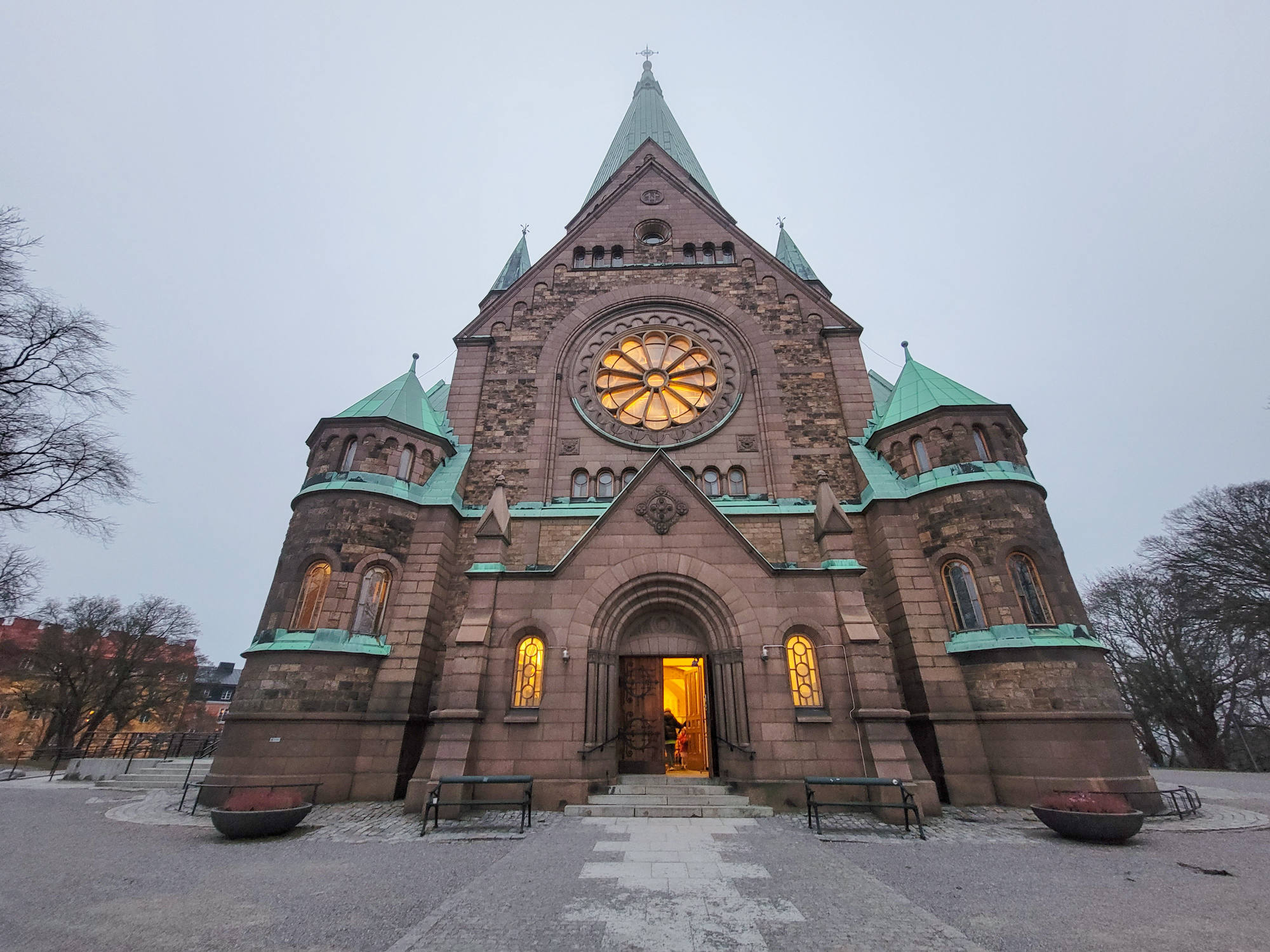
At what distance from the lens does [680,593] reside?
42.9 ft

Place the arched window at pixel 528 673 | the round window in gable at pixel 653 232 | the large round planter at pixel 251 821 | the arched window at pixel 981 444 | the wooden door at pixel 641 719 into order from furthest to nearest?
1. the round window in gable at pixel 653 232
2. the arched window at pixel 981 444
3. the wooden door at pixel 641 719
4. the arched window at pixel 528 673
5. the large round planter at pixel 251 821

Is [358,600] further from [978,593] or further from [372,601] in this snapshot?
[978,593]

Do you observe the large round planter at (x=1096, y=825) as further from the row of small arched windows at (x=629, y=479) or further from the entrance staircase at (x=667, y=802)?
the row of small arched windows at (x=629, y=479)

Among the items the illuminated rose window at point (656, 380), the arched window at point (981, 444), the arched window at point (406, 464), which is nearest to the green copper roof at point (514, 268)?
the illuminated rose window at point (656, 380)

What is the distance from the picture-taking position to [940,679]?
12906 millimetres

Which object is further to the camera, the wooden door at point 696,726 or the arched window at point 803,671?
the wooden door at point 696,726

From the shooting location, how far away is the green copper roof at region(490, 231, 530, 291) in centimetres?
2361

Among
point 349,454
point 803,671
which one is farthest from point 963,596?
point 349,454

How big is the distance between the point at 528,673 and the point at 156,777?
13599mm

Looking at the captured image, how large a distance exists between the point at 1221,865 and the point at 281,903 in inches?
464

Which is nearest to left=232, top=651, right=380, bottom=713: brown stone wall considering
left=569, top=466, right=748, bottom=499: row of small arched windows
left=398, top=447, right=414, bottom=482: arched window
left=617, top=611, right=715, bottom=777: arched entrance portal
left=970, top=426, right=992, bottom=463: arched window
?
left=398, top=447, right=414, bottom=482: arched window

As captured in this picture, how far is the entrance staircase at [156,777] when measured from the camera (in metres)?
15.9

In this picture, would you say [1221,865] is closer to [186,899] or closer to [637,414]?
[186,899]

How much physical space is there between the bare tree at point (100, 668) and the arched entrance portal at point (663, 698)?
36.2m
